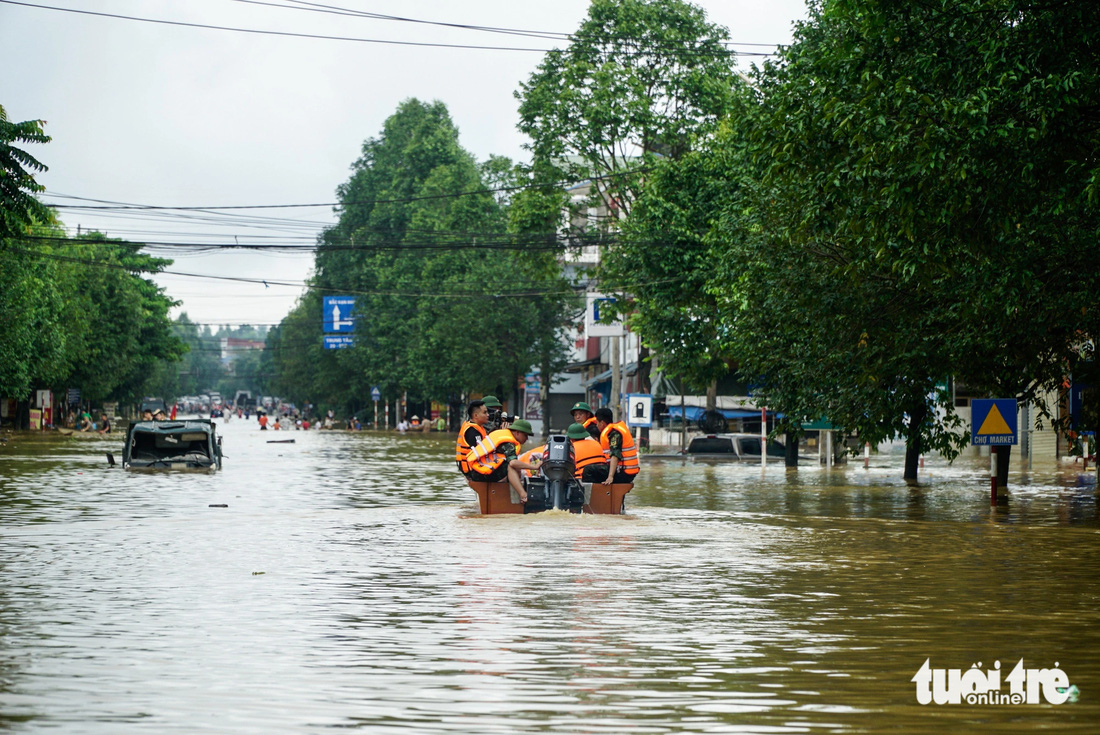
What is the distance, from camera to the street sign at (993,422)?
2480cm

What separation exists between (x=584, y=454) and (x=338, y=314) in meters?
64.6

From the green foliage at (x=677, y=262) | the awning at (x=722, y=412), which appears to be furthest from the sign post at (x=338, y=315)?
the green foliage at (x=677, y=262)

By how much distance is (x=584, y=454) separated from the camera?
837 inches

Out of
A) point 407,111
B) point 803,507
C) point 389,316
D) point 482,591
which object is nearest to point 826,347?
point 803,507

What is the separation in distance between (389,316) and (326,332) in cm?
1315

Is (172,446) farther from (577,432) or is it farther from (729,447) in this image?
(577,432)

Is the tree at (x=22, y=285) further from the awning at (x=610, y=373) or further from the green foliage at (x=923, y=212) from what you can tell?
the awning at (x=610, y=373)

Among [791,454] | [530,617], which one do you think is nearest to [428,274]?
[791,454]

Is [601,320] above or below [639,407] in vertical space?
above

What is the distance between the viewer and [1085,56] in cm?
1747

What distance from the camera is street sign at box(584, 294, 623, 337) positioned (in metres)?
58.8

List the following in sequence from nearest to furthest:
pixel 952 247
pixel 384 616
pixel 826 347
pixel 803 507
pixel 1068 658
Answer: pixel 1068 658 < pixel 384 616 < pixel 952 247 < pixel 803 507 < pixel 826 347

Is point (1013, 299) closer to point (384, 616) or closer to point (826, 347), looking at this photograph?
point (826, 347)

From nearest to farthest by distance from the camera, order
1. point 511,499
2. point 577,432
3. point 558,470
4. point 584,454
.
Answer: point 558,470
point 577,432
point 584,454
point 511,499
